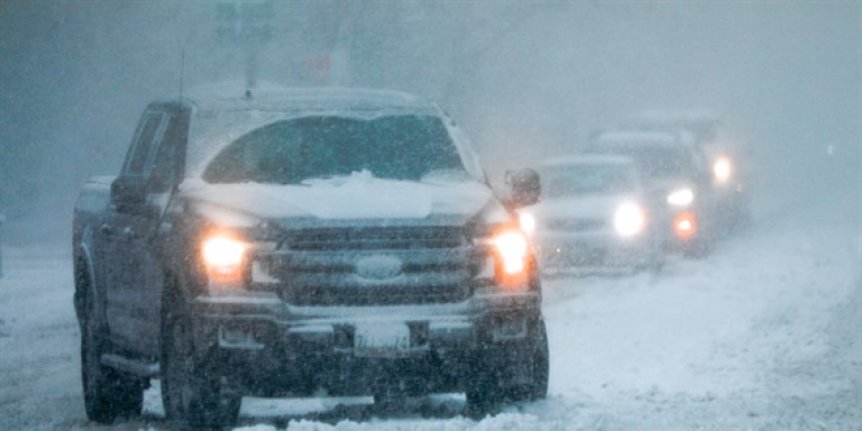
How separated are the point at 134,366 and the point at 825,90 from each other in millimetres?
66962

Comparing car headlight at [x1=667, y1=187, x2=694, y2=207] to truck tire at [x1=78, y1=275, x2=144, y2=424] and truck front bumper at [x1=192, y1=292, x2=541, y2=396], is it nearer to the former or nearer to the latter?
truck tire at [x1=78, y1=275, x2=144, y2=424]

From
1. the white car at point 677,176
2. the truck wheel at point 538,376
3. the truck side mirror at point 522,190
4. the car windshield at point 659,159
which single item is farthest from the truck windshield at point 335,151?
the car windshield at point 659,159

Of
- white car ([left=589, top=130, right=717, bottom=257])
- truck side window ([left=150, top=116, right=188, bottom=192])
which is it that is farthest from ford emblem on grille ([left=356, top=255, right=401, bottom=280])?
white car ([left=589, top=130, right=717, bottom=257])

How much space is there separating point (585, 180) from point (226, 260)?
13.9m

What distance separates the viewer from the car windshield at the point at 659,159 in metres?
25.5

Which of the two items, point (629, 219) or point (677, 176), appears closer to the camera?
point (629, 219)

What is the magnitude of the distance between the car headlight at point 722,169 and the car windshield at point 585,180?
550 centimetres

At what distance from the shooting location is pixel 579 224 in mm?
20781

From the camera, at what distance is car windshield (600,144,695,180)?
25453mm

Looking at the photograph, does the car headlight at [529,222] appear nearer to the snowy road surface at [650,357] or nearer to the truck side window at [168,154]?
the snowy road surface at [650,357]

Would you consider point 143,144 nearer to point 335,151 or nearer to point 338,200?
point 335,151

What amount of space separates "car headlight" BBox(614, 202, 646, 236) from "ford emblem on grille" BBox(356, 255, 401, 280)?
1226 cm

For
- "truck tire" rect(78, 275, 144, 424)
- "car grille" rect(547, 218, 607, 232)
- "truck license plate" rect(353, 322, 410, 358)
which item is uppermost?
"car grille" rect(547, 218, 607, 232)

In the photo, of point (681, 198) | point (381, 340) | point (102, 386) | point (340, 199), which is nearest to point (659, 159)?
point (681, 198)
